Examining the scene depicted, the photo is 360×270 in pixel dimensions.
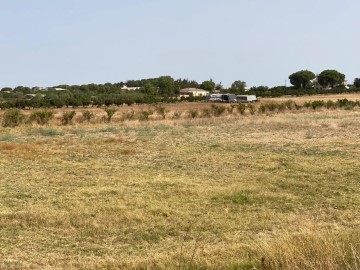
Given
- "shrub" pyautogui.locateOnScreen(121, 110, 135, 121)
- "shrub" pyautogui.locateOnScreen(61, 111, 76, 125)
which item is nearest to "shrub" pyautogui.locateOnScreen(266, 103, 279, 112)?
"shrub" pyautogui.locateOnScreen(121, 110, 135, 121)

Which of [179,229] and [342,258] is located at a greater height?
[342,258]

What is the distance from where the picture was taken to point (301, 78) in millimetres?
140125

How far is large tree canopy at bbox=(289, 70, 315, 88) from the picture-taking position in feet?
459

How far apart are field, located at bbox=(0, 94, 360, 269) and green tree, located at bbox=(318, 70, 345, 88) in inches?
4794

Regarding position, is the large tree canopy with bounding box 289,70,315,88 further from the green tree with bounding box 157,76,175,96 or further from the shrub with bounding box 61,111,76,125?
the shrub with bounding box 61,111,76,125

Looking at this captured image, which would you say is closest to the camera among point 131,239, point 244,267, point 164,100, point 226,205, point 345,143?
point 244,267

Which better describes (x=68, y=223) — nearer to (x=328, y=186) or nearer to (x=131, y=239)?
(x=131, y=239)

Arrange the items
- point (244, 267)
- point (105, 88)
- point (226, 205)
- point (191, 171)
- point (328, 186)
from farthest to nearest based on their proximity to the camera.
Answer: point (105, 88) → point (191, 171) → point (328, 186) → point (226, 205) → point (244, 267)

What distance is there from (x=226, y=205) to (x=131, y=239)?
2.96m

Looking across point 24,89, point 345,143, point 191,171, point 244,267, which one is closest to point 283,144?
point 345,143

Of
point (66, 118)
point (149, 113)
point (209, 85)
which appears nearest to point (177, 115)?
point (149, 113)

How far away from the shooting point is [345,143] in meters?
21.2

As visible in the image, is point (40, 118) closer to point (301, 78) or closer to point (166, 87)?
point (166, 87)

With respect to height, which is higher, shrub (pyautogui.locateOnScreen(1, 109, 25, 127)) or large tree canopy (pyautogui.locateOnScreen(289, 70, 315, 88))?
large tree canopy (pyautogui.locateOnScreen(289, 70, 315, 88))
